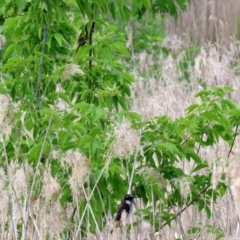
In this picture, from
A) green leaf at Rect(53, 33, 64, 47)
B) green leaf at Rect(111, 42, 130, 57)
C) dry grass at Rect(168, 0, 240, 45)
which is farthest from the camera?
dry grass at Rect(168, 0, 240, 45)

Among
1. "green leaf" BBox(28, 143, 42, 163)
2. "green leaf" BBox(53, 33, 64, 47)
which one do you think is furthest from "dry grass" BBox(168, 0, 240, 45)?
"green leaf" BBox(28, 143, 42, 163)

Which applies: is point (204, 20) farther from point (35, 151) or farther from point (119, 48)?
point (35, 151)

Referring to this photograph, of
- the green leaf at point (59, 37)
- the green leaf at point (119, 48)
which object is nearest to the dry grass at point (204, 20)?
the green leaf at point (119, 48)

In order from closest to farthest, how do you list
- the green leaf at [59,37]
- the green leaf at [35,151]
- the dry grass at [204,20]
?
the green leaf at [35,151]
the green leaf at [59,37]
the dry grass at [204,20]

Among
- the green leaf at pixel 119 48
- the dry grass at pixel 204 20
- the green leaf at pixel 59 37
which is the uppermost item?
the green leaf at pixel 59 37

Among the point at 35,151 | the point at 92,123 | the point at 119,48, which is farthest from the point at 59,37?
the point at 35,151

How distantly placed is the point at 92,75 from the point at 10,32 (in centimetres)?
40

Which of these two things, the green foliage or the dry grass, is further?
Result: the dry grass

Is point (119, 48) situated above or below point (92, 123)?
above

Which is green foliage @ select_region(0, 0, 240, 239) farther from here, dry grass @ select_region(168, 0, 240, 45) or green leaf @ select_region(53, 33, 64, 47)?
dry grass @ select_region(168, 0, 240, 45)

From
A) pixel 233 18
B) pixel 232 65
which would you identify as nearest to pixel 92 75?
pixel 232 65

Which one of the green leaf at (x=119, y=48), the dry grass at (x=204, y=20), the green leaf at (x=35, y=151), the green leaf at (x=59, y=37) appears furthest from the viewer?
the dry grass at (x=204, y=20)

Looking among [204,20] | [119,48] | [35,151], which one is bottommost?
[204,20]

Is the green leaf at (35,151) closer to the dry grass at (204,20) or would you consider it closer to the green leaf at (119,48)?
the green leaf at (119,48)
